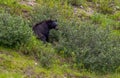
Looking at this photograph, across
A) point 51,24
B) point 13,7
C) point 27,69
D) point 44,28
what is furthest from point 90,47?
point 13,7

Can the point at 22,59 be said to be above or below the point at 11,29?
below

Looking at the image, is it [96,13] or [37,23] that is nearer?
[37,23]

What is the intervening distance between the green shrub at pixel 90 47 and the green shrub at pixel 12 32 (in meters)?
1.31

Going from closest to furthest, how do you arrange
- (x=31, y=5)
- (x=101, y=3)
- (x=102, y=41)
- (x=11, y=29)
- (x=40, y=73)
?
(x=40, y=73) < (x=11, y=29) < (x=102, y=41) < (x=31, y=5) < (x=101, y=3)

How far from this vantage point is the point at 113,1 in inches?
642

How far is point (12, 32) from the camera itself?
9.13 m

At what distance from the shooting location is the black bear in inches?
422

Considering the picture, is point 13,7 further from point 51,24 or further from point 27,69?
point 27,69

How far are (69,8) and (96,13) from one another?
1106mm

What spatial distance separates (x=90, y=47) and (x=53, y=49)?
106 centimetres

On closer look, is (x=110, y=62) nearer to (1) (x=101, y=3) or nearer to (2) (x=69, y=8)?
(2) (x=69, y=8)

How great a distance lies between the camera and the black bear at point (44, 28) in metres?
10.7

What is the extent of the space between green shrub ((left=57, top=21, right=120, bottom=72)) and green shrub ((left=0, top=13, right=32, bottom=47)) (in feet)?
4.28

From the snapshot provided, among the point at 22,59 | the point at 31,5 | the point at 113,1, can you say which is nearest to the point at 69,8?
the point at 31,5
